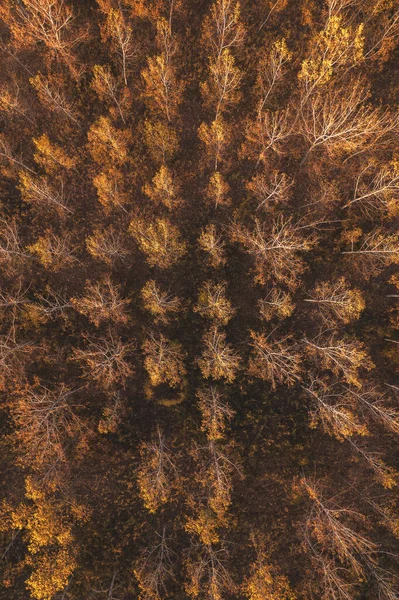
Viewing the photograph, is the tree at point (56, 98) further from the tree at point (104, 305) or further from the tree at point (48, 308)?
the tree at point (48, 308)

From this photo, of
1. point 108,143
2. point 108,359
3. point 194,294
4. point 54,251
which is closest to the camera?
point 108,359

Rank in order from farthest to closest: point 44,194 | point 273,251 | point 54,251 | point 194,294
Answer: point 194,294
point 44,194
point 54,251
point 273,251

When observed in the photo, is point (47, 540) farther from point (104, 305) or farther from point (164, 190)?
point (164, 190)

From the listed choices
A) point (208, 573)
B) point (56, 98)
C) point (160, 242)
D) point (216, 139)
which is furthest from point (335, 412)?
point (56, 98)

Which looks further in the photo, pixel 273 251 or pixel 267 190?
pixel 267 190

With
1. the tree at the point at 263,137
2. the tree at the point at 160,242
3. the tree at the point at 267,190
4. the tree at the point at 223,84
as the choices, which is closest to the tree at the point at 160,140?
the tree at the point at 223,84

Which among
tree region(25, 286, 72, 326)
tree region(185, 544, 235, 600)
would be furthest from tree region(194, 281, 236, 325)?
tree region(185, 544, 235, 600)
